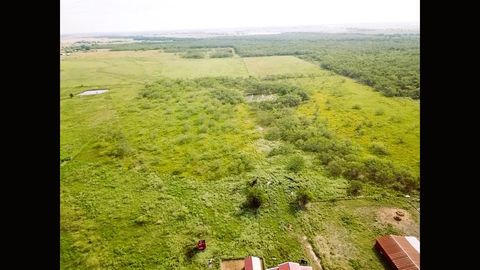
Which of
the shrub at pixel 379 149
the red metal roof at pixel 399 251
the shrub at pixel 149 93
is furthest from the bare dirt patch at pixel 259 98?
the red metal roof at pixel 399 251

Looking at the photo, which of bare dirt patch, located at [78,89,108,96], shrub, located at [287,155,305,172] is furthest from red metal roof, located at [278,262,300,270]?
bare dirt patch, located at [78,89,108,96]

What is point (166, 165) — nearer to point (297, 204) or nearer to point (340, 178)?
point (297, 204)

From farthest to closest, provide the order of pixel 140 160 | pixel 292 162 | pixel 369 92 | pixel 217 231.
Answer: pixel 369 92
pixel 140 160
pixel 292 162
pixel 217 231

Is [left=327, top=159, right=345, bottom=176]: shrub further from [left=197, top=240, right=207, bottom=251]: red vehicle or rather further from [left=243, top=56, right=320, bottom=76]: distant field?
[left=243, top=56, right=320, bottom=76]: distant field

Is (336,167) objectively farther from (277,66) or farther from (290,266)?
(277,66)

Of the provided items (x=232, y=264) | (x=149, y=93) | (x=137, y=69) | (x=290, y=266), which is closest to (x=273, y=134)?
(x=232, y=264)
